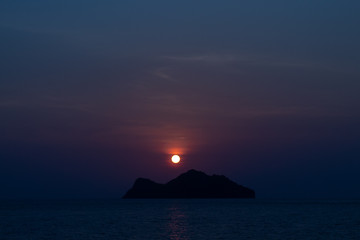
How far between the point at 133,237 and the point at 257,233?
1929cm

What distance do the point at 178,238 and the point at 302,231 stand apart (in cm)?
2315

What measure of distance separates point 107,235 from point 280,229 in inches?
1151

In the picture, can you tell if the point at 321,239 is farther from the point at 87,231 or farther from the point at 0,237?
the point at 0,237

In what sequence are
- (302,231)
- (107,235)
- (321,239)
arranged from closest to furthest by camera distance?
(321,239), (107,235), (302,231)

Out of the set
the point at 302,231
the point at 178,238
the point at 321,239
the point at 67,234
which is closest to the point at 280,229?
the point at 302,231

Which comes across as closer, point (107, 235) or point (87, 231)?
point (107, 235)

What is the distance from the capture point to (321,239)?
71.6m

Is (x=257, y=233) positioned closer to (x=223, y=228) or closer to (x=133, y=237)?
(x=223, y=228)

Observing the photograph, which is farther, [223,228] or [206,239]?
[223,228]

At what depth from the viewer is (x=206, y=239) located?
72.8 meters

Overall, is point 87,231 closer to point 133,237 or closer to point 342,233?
point 133,237

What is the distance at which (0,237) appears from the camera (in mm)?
78688

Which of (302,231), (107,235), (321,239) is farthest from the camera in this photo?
(302,231)

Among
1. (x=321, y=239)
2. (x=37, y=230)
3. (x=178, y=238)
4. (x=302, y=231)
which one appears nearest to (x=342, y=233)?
(x=302, y=231)
